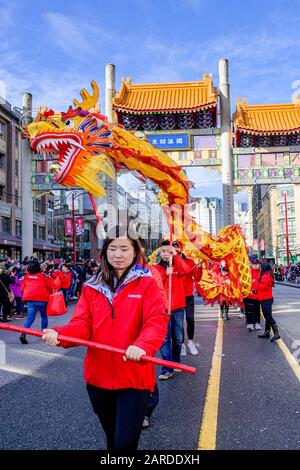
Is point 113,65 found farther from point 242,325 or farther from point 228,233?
point 242,325

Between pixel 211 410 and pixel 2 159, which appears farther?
pixel 2 159

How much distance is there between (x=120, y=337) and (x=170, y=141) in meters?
19.2

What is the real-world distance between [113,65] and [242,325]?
53.6ft

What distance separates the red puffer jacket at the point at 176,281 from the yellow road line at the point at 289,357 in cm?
172

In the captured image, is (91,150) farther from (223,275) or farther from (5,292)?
(5,292)

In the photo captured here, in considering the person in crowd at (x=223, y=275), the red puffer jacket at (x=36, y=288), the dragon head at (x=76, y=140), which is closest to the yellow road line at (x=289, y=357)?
the person in crowd at (x=223, y=275)

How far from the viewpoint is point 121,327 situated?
2.42 meters

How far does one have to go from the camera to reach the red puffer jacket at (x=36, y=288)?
25.0 ft

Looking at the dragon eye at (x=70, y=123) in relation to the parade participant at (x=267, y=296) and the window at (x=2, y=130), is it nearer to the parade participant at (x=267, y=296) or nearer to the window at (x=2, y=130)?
the parade participant at (x=267, y=296)

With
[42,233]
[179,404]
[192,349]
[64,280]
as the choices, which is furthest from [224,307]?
[42,233]

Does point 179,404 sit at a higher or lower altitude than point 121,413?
lower

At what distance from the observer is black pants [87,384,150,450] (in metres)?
2.22

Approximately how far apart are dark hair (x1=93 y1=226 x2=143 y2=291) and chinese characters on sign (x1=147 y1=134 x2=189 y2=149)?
60.6 feet

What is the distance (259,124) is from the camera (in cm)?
2211
